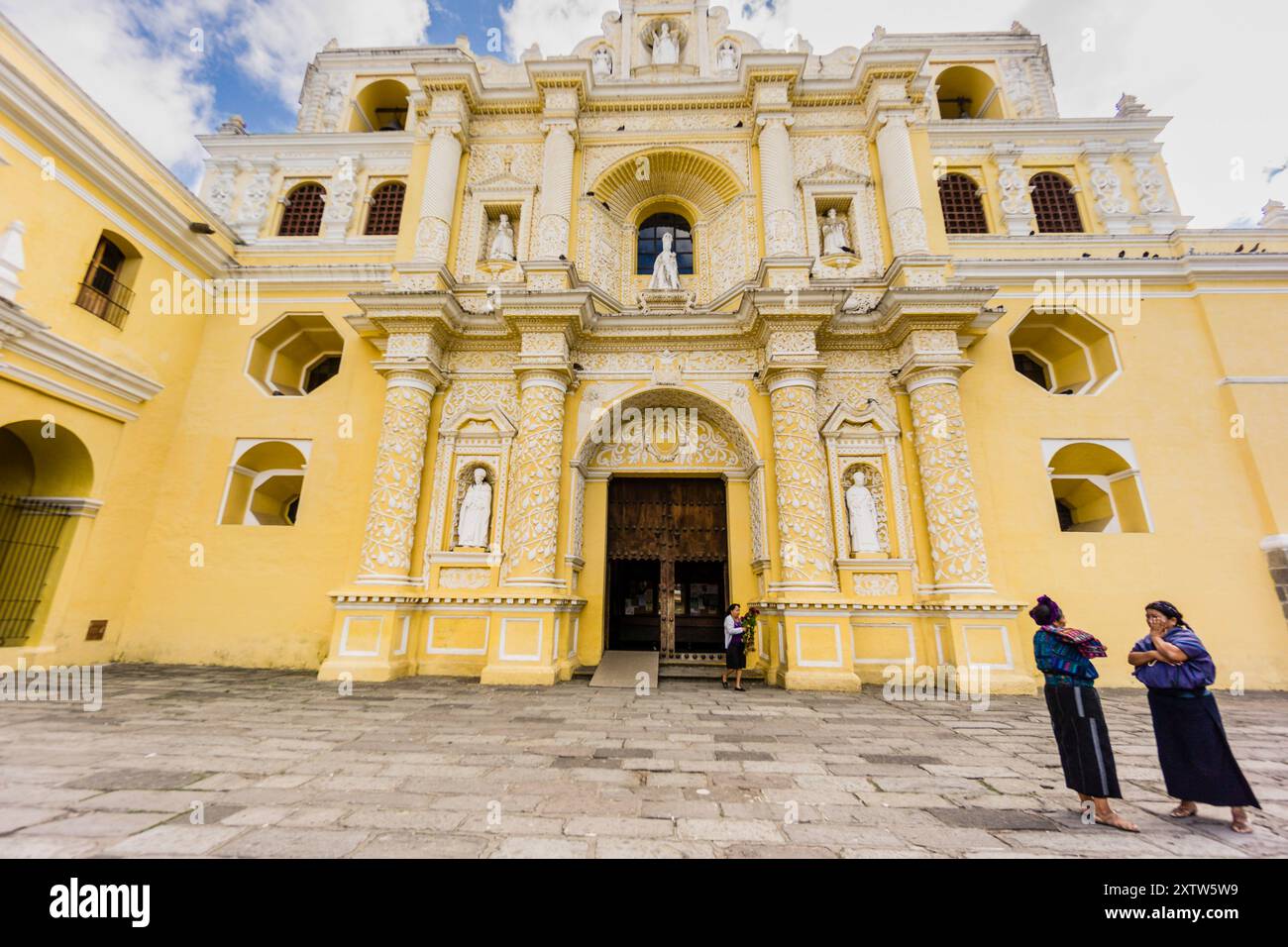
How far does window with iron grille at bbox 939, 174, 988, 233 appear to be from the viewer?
37.0 ft

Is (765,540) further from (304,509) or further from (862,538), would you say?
(304,509)

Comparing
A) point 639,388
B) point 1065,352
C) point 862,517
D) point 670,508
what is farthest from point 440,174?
point 1065,352

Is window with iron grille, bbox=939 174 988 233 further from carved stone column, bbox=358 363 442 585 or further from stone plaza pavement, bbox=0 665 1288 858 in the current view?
carved stone column, bbox=358 363 442 585

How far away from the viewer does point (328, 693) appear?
6.87m

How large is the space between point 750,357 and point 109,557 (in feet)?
38.1

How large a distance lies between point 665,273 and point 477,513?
6121 millimetres

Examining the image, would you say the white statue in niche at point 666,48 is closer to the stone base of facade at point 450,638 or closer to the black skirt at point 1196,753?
the stone base of facade at point 450,638

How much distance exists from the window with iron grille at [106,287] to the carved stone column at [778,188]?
11.5 m

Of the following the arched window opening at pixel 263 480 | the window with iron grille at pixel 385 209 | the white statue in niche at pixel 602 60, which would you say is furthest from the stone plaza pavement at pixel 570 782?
the white statue in niche at pixel 602 60

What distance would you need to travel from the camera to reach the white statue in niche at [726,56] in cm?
1248

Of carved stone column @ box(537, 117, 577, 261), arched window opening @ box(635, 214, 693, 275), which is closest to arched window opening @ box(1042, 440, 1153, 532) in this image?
arched window opening @ box(635, 214, 693, 275)

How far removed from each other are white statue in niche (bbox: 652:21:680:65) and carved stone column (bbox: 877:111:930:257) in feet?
17.5

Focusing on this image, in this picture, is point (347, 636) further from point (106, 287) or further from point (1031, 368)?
point (1031, 368)
